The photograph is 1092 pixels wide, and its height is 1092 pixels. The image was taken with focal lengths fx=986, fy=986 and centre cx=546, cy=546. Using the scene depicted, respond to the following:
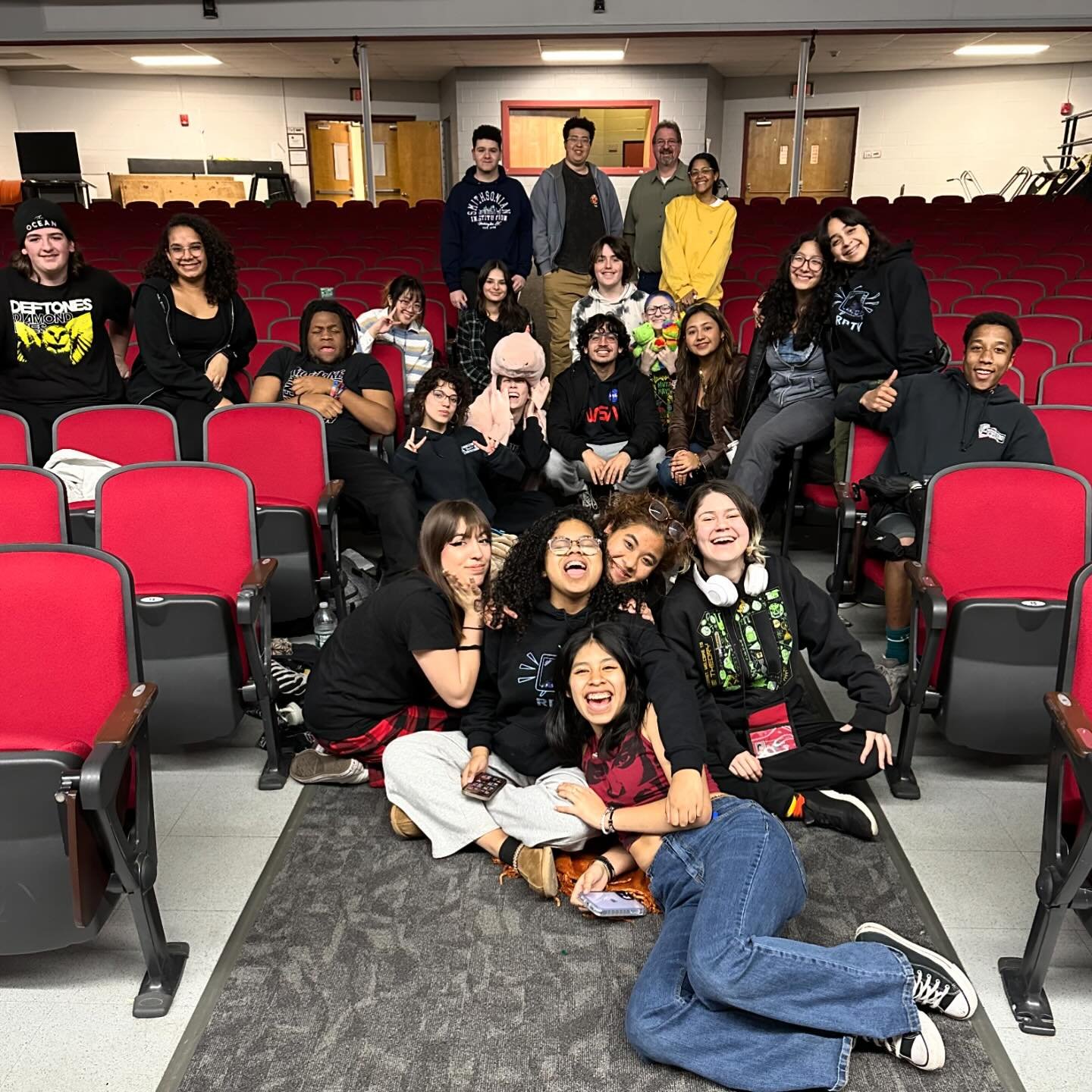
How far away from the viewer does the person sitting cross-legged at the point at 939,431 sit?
3012mm

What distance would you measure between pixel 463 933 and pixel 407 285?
298 centimetres

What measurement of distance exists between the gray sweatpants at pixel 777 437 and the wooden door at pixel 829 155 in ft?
36.1

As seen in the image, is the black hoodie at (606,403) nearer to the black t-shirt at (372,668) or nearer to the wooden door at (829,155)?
the black t-shirt at (372,668)

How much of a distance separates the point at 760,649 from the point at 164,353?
2.61m

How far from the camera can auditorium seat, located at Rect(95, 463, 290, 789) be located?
2514 millimetres

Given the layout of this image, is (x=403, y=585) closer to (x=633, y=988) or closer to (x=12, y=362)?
(x=633, y=988)

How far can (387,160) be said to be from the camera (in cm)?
1413

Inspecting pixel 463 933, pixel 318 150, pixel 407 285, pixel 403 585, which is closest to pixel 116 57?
pixel 318 150

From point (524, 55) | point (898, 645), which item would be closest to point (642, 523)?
point (898, 645)

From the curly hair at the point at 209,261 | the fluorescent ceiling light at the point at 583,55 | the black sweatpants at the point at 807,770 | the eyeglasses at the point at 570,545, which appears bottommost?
the black sweatpants at the point at 807,770

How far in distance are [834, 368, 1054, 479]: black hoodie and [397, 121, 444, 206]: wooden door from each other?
11738mm

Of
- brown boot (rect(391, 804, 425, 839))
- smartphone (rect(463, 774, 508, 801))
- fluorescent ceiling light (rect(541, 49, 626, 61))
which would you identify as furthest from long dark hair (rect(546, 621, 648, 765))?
fluorescent ceiling light (rect(541, 49, 626, 61))

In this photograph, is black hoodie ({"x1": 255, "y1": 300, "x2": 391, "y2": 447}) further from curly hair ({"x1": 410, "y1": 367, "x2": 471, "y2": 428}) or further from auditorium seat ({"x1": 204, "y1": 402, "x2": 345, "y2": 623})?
auditorium seat ({"x1": 204, "y1": 402, "x2": 345, "y2": 623})

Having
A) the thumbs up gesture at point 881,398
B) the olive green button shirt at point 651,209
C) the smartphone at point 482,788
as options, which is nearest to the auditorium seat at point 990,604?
the thumbs up gesture at point 881,398
